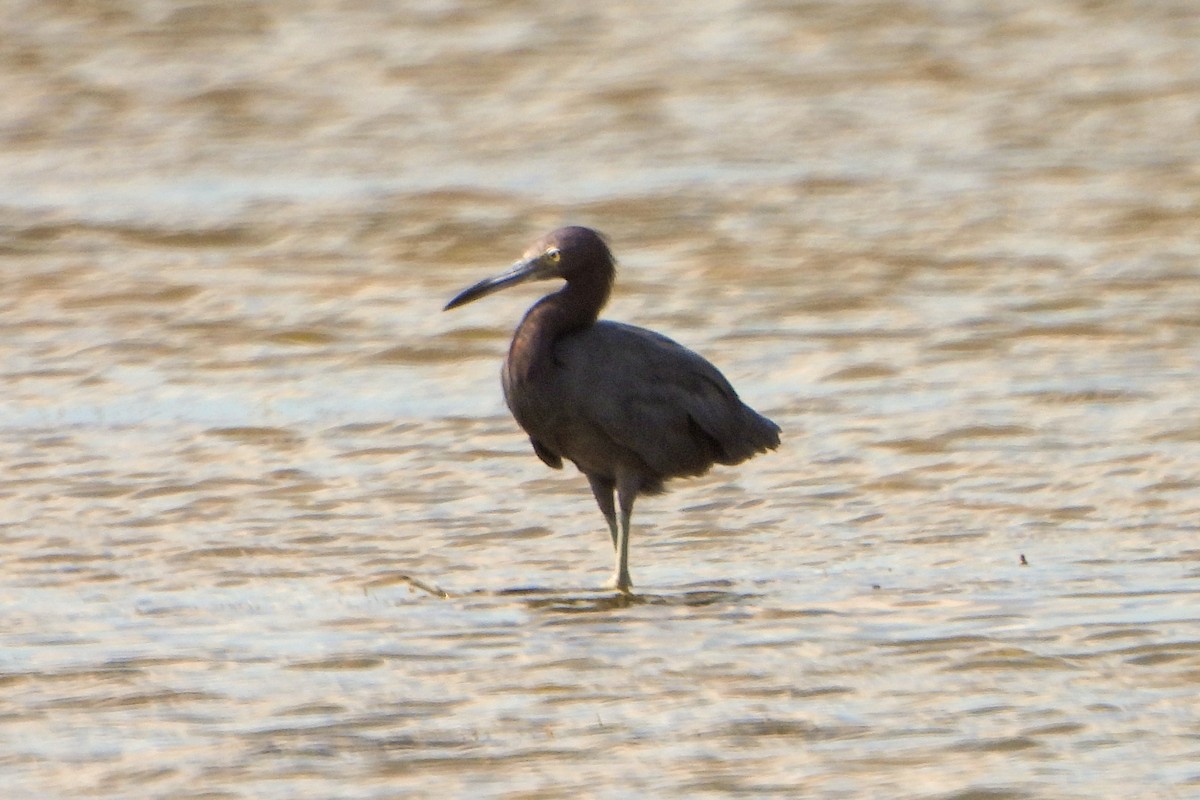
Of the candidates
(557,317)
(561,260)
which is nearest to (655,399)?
(557,317)

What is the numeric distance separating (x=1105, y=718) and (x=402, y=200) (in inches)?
361

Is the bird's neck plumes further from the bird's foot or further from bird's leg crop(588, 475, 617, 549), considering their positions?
the bird's foot

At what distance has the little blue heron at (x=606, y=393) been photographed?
746cm

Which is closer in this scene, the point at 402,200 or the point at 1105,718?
the point at 1105,718

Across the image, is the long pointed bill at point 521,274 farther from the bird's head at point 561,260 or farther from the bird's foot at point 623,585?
the bird's foot at point 623,585

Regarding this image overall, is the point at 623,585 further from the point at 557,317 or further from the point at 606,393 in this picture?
the point at 557,317

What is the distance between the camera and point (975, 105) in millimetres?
16109

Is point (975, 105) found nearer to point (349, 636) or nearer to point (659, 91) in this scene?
point (659, 91)

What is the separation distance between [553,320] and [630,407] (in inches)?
14.7

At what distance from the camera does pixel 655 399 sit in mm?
7551

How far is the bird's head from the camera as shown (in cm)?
768

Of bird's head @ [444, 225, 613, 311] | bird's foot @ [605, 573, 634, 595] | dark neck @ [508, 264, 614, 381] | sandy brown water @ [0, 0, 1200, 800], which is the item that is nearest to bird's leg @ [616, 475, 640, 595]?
bird's foot @ [605, 573, 634, 595]

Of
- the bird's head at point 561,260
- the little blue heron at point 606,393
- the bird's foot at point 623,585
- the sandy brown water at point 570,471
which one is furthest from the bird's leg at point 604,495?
Answer: the bird's head at point 561,260

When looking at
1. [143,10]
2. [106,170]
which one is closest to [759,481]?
[106,170]
